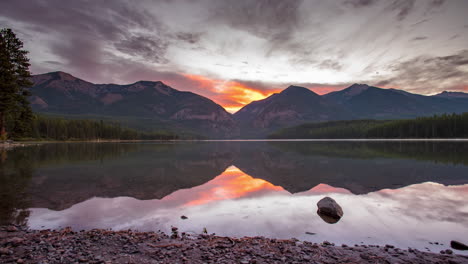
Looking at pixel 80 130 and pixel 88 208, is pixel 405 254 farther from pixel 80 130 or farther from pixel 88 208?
pixel 80 130

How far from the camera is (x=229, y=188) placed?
795 inches

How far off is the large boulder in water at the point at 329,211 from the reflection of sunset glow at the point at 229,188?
20.9ft

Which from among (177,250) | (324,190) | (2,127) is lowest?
(324,190)

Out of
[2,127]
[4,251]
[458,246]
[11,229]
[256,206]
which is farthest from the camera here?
[2,127]

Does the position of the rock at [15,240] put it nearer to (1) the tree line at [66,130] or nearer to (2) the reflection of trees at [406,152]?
(2) the reflection of trees at [406,152]

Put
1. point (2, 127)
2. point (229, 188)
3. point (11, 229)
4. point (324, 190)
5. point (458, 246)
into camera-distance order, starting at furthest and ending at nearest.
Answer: point (2, 127)
point (229, 188)
point (324, 190)
point (11, 229)
point (458, 246)

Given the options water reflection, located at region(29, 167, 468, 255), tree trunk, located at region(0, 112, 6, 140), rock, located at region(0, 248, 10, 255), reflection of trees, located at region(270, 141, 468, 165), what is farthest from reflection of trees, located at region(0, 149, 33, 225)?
→ tree trunk, located at region(0, 112, 6, 140)

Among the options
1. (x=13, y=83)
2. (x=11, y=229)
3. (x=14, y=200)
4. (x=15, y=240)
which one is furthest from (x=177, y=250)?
(x=13, y=83)

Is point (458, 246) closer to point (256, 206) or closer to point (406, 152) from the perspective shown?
point (256, 206)

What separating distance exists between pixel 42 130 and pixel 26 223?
544 ft

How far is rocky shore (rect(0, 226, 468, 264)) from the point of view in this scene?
23.3 feet

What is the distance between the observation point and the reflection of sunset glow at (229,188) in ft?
55.4

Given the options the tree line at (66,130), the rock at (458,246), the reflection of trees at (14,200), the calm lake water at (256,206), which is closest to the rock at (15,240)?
the calm lake water at (256,206)

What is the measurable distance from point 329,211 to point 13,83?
78.0 m
